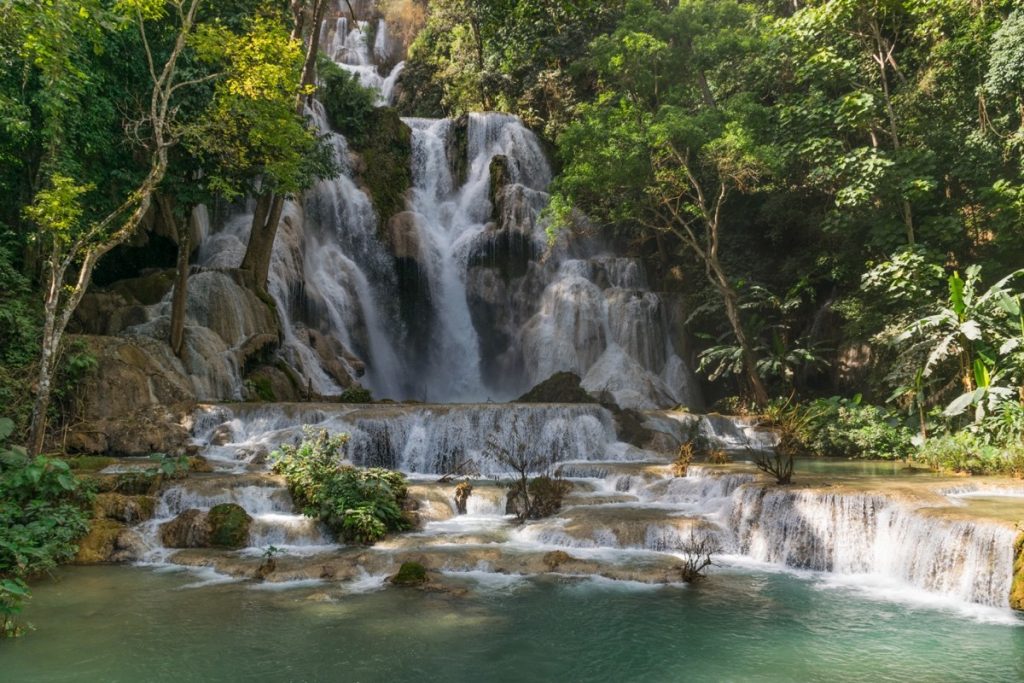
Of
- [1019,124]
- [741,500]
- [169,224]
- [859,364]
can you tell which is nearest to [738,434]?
[859,364]

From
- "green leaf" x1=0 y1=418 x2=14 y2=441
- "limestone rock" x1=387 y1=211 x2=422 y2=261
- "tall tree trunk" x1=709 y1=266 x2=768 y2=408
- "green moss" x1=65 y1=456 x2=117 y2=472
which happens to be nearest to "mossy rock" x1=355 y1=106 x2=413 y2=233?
"limestone rock" x1=387 y1=211 x2=422 y2=261

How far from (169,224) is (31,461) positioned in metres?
13.6

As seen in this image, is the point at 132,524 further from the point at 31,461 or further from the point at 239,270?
the point at 239,270

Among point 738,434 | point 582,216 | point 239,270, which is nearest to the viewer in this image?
point 738,434

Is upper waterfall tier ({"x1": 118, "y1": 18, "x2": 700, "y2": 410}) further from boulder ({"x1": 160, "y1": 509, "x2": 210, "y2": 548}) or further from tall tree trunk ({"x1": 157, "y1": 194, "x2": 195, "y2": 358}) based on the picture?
boulder ({"x1": 160, "y1": 509, "x2": 210, "y2": 548})

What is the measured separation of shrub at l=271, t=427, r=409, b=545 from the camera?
35.9 feet

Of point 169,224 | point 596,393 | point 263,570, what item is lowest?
point 263,570

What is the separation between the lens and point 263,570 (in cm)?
926

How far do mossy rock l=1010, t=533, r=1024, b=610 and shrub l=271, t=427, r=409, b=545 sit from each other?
25.8ft

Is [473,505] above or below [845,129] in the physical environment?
below

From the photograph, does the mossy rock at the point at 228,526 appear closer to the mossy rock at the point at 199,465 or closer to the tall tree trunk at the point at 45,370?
the tall tree trunk at the point at 45,370

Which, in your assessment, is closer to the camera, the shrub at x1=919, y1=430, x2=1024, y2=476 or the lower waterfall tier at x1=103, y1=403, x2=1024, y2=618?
the lower waterfall tier at x1=103, y1=403, x2=1024, y2=618

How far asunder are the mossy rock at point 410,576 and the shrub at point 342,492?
1891 mm

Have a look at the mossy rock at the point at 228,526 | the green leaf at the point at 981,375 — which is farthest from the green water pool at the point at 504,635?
the green leaf at the point at 981,375
